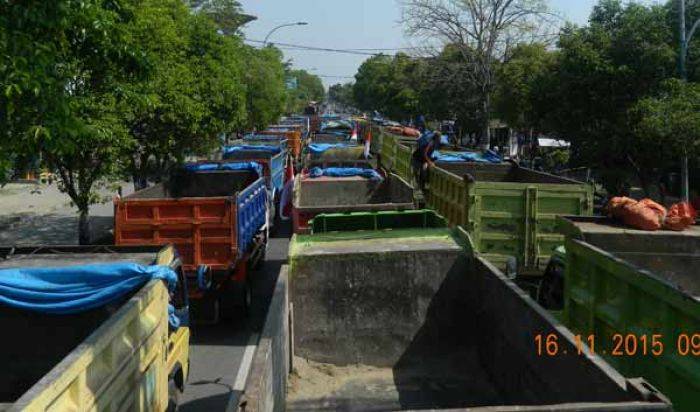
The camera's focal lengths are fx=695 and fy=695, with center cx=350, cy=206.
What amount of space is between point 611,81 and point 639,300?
11164mm

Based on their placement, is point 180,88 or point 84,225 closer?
point 84,225

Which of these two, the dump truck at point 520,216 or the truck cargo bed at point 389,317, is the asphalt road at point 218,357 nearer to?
the truck cargo bed at point 389,317

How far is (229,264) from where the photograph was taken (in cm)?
962

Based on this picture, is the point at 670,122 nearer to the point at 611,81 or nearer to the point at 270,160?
the point at 611,81

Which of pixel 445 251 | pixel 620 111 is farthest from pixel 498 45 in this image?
pixel 445 251

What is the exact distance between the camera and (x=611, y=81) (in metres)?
14.6

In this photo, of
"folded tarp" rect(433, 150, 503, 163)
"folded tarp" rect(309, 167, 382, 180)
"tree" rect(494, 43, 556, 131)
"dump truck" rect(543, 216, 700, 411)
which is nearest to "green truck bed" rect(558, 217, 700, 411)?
"dump truck" rect(543, 216, 700, 411)

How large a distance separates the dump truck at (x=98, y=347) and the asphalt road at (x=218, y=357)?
641mm

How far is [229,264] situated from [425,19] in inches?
803

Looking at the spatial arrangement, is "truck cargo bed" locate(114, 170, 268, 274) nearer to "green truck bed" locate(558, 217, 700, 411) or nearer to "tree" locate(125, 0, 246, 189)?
"tree" locate(125, 0, 246, 189)

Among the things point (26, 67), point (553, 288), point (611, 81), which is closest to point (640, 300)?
point (553, 288)

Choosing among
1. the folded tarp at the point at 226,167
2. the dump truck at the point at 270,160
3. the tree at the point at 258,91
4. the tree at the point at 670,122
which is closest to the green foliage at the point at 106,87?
the folded tarp at the point at 226,167

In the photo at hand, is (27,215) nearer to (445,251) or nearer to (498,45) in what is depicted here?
(445,251)

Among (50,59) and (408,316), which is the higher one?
(50,59)
